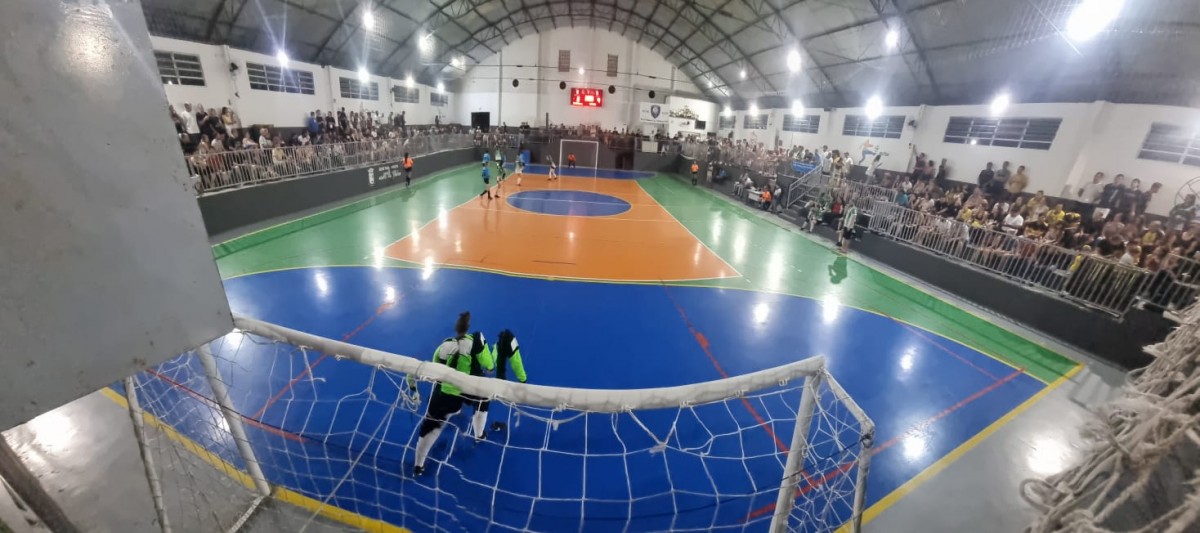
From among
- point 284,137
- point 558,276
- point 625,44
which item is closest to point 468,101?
point 625,44

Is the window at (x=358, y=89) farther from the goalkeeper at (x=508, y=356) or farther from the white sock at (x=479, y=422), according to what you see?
the white sock at (x=479, y=422)

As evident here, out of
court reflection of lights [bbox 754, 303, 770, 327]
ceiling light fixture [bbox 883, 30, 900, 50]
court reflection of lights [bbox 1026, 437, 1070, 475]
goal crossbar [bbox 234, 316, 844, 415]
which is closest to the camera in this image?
goal crossbar [bbox 234, 316, 844, 415]

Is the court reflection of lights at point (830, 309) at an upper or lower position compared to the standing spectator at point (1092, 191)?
lower

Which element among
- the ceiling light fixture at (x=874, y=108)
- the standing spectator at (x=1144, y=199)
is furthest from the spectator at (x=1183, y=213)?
the ceiling light fixture at (x=874, y=108)

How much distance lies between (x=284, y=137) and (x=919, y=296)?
27238mm

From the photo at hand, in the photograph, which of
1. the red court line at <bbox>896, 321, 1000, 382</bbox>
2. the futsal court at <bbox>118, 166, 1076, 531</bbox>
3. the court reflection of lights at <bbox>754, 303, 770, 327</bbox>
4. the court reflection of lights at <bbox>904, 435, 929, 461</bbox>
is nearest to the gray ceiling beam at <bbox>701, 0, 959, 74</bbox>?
the futsal court at <bbox>118, 166, 1076, 531</bbox>

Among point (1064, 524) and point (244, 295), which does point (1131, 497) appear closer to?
point (1064, 524)

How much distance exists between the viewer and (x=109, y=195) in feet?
4.42

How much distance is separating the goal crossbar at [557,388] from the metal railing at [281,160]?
11379 mm

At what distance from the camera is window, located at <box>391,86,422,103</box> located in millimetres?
31516

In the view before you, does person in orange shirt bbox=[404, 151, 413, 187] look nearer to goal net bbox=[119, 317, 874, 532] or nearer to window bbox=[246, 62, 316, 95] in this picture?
window bbox=[246, 62, 316, 95]

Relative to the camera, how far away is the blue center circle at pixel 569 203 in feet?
59.4

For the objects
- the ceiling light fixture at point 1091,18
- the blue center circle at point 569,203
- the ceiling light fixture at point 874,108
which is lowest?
the blue center circle at point 569,203

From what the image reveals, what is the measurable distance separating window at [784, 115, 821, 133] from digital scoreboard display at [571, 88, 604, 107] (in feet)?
50.3
